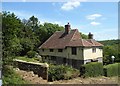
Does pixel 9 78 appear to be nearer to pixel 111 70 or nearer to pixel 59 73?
pixel 59 73

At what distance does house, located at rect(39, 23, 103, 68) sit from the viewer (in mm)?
24500

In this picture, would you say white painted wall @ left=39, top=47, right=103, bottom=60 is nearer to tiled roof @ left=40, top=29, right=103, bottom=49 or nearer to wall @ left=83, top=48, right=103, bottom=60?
wall @ left=83, top=48, right=103, bottom=60

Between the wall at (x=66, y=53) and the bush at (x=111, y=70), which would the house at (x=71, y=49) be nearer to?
the wall at (x=66, y=53)

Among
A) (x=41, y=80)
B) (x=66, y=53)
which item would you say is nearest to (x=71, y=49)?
(x=66, y=53)

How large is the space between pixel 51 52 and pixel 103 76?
11.6m

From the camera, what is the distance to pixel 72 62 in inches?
1001

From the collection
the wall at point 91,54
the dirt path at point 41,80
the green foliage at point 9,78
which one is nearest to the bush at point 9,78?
the green foliage at point 9,78

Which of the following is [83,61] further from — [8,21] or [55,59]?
[8,21]

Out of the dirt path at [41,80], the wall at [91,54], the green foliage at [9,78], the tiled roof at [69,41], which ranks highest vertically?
the tiled roof at [69,41]

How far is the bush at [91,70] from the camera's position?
59.2 feet

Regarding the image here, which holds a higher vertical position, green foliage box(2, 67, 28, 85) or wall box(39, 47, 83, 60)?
wall box(39, 47, 83, 60)

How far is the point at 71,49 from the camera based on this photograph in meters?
25.7

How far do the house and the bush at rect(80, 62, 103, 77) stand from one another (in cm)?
492

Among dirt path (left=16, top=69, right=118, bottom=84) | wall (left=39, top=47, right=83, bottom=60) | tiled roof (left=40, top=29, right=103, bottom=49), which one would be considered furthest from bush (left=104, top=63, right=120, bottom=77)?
wall (left=39, top=47, right=83, bottom=60)
